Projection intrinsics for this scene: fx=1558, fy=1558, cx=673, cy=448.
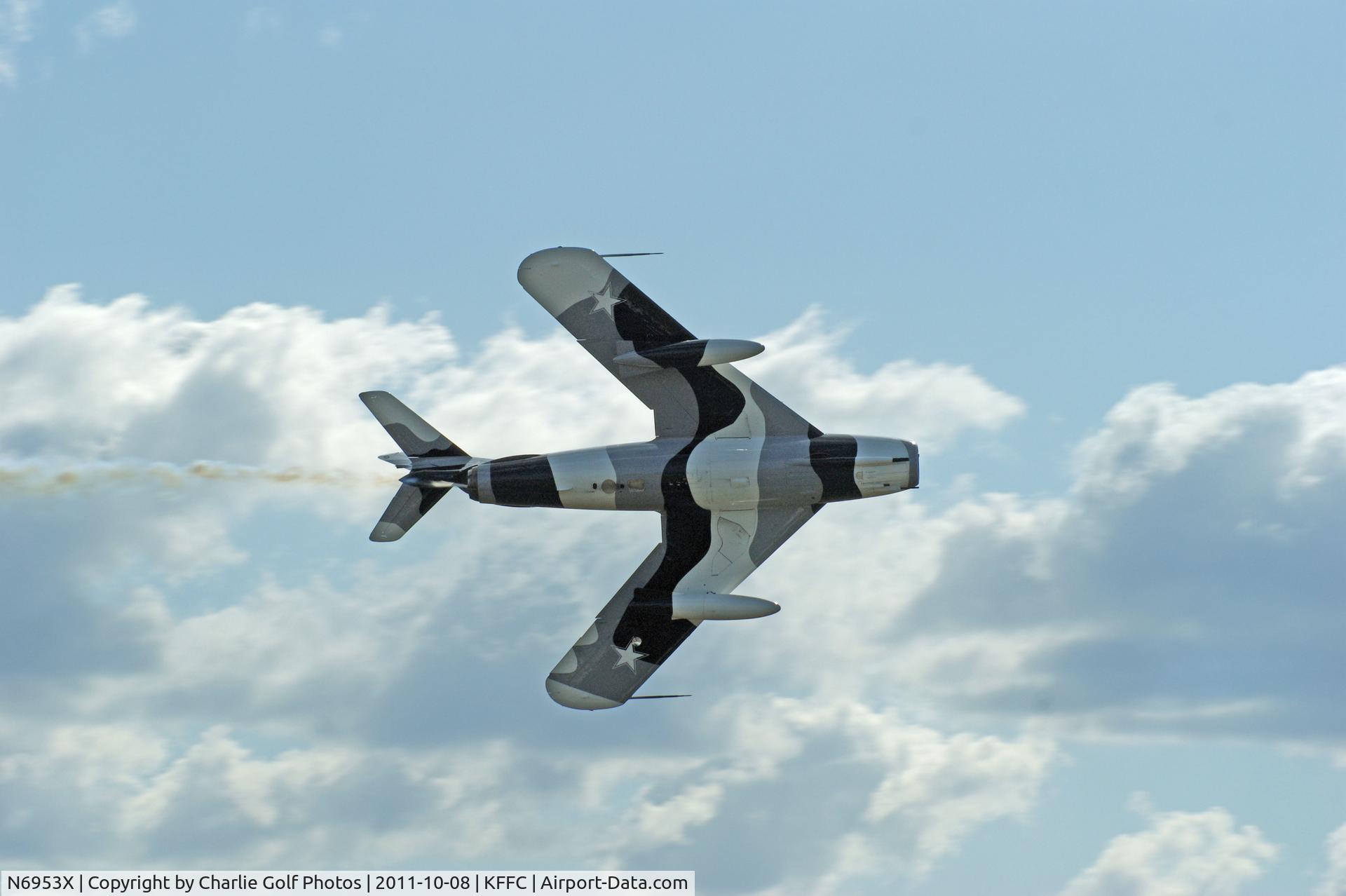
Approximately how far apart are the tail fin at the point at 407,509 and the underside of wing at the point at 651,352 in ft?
20.5

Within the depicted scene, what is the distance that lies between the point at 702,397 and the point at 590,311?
4321 mm

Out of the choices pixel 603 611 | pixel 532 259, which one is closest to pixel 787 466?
pixel 603 611

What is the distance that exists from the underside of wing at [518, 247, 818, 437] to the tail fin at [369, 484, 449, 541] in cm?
626

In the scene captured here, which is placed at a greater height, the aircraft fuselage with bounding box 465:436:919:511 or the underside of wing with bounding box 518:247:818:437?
the underside of wing with bounding box 518:247:818:437

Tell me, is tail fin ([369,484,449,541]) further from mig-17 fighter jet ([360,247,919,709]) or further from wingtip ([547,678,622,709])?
wingtip ([547,678,622,709])

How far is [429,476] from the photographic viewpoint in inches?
1762

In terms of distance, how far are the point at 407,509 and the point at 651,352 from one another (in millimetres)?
8400

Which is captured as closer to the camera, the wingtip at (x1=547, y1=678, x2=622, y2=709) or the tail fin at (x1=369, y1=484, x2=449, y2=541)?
the wingtip at (x1=547, y1=678, x2=622, y2=709)

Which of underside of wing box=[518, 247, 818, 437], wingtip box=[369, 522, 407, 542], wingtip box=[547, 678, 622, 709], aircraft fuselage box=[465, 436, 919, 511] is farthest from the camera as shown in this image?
wingtip box=[369, 522, 407, 542]

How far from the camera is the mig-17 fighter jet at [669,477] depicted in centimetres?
4288

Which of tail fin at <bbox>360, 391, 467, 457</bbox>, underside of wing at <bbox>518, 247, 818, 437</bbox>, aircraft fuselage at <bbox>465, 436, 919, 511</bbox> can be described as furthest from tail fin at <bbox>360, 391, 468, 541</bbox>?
underside of wing at <bbox>518, 247, 818, 437</bbox>

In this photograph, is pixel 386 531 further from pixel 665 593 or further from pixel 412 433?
pixel 665 593

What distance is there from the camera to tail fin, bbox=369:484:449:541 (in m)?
45.0

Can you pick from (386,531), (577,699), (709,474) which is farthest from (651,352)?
(577,699)
